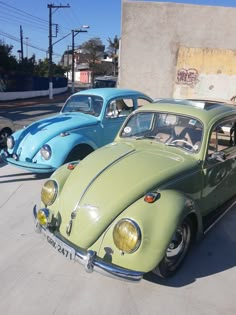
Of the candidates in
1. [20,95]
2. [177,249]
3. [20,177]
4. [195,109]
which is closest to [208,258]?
[177,249]

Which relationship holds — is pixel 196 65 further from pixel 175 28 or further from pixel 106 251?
pixel 106 251

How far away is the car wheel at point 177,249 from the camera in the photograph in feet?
10.2

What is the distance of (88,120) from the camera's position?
6.17 metres

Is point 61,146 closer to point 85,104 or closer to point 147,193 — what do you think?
point 85,104

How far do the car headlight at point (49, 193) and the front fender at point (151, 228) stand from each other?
81 cm

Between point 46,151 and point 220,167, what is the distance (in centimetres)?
296

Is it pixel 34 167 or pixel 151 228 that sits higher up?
pixel 151 228

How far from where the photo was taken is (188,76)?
462 inches

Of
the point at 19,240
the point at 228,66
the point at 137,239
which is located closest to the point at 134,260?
the point at 137,239

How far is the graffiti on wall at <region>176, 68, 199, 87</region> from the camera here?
38.2 feet

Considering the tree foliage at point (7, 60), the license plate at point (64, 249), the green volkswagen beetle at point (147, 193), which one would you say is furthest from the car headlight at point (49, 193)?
the tree foliage at point (7, 60)

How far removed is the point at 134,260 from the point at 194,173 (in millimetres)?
1301

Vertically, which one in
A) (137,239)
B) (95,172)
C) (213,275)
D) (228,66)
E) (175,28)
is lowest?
(213,275)

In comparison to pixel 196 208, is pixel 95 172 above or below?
above
